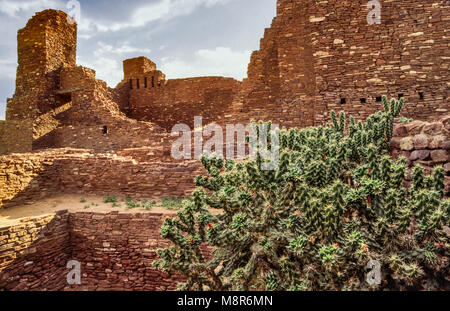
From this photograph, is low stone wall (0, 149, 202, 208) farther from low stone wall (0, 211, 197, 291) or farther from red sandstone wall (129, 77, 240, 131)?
red sandstone wall (129, 77, 240, 131)

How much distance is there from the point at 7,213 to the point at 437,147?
33.4 feet

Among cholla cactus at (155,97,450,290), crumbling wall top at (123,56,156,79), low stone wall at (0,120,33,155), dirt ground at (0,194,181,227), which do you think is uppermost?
crumbling wall top at (123,56,156,79)

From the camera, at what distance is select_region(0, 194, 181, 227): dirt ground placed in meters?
7.02

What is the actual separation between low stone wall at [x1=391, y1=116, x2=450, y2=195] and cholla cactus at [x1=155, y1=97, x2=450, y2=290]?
106cm

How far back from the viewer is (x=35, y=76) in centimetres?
1423

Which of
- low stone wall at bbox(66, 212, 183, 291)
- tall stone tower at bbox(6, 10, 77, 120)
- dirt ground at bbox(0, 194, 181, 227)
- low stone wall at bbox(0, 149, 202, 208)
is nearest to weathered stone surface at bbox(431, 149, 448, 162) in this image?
dirt ground at bbox(0, 194, 181, 227)

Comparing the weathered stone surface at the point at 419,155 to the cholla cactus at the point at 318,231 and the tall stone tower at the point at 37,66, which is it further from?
the tall stone tower at the point at 37,66

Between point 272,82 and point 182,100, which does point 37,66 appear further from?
point 272,82

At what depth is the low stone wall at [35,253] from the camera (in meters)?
5.90

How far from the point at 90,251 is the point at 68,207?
1.61 m

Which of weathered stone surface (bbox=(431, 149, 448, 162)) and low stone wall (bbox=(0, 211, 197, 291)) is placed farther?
low stone wall (bbox=(0, 211, 197, 291))

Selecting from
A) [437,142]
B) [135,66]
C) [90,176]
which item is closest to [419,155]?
[437,142]

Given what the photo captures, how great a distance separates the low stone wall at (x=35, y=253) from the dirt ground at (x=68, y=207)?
1.20ft

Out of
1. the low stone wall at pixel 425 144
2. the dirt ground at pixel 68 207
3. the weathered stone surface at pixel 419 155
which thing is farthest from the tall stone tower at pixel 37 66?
the weathered stone surface at pixel 419 155
